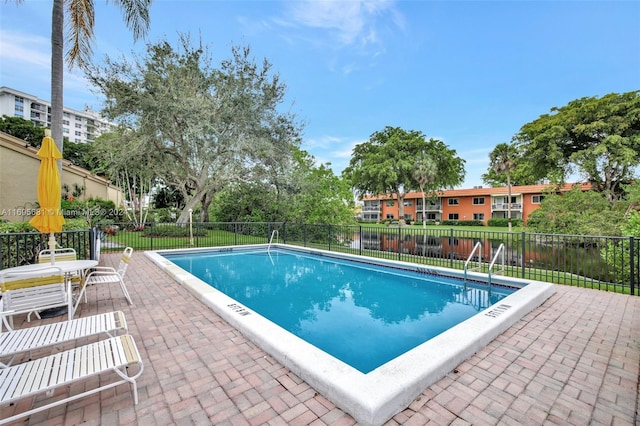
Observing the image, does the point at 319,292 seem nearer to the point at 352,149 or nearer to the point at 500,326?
the point at 500,326

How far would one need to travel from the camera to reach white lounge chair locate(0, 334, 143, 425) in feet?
5.77

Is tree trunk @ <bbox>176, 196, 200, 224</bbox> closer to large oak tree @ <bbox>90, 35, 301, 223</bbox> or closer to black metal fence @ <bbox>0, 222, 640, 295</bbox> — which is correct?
large oak tree @ <bbox>90, 35, 301, 223</bbox>

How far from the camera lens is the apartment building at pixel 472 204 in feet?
117

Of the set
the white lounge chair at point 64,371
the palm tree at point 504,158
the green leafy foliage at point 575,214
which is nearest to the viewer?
the white lounge chair at point 64,371

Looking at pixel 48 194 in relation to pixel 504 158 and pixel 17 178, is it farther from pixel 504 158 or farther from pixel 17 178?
pixel 504 158

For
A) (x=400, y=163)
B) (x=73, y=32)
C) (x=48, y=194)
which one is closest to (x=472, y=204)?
(x=400, y=163)

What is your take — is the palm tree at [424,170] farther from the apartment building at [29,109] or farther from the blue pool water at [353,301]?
the apartment building at [29,109]

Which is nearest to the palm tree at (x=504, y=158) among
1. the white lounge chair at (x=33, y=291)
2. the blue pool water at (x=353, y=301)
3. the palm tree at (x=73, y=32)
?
the blue pool water at (x=353, y=301)

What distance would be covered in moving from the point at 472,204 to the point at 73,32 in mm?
44079

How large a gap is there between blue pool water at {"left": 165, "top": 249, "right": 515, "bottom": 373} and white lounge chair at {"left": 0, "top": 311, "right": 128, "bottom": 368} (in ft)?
8.70

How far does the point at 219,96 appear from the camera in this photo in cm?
1564

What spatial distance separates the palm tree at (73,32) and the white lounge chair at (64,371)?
7267mm

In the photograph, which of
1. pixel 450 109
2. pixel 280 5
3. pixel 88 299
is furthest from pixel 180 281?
pixel 450 109

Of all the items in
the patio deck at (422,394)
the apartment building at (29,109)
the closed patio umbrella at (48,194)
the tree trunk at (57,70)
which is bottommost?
the patio deck at (422,394)
